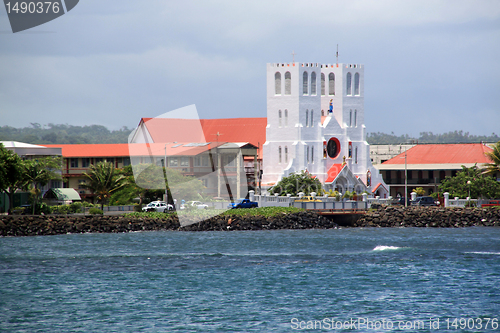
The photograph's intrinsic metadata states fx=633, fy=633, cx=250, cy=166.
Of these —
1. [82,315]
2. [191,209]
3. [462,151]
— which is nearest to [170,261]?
[82,315]

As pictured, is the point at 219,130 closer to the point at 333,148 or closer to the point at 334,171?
the point at 333,148

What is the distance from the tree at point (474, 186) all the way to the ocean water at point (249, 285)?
28.3m

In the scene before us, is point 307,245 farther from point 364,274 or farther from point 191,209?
point 191,209

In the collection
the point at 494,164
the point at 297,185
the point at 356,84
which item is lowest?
the point at 297,185

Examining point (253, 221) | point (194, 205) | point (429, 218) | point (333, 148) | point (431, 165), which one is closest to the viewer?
point (253, 221)

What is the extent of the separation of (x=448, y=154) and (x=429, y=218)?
31.6 m

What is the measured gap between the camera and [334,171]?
82.6m

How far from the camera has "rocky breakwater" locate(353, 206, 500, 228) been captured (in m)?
65.4

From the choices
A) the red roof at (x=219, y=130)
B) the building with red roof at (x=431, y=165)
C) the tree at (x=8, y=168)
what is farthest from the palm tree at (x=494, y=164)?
the tree at (x=8, y=168)

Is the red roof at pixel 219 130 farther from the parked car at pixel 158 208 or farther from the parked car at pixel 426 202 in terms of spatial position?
the parked car at pixel 426 202

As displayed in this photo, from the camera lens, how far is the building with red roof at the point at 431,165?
91625 millimetres

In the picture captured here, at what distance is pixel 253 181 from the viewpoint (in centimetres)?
8481

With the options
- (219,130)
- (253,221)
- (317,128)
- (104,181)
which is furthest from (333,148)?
(104,181)

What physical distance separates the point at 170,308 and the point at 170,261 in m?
11.7
